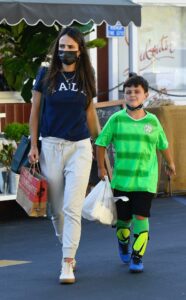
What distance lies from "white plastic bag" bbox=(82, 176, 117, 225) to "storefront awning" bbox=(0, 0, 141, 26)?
2.52 m

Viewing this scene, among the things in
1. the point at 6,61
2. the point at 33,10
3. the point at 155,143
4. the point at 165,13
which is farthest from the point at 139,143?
the point at 165,13

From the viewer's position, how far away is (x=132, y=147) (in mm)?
7090

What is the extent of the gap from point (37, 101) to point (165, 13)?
6952mm

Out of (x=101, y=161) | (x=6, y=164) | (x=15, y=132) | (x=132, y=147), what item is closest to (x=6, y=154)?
(x=6, y=164)

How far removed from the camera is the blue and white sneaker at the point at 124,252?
7.24 meters

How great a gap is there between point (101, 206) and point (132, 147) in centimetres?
55

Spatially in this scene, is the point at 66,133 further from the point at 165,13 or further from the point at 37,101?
the point at 165,13

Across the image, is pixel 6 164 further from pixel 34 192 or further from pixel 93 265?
pixel 34 192

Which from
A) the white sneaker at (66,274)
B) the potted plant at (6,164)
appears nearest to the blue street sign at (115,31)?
the potted plant at (6,164)

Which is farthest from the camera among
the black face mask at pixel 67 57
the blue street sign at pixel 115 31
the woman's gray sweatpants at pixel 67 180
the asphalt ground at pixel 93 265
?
the blue street sign at pixel 115 31

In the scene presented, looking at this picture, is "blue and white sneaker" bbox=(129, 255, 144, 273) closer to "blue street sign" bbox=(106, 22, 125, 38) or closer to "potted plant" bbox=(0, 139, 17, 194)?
"potted plant" bbox=(0, 139, 17, 194)

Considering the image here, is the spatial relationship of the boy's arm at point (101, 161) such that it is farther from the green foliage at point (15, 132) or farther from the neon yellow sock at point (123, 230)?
the green foliage at point (15, 132)

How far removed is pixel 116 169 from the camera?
7.17m

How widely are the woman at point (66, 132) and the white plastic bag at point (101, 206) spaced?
0.88 ft
